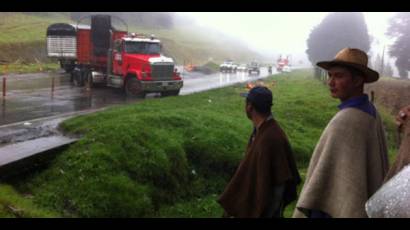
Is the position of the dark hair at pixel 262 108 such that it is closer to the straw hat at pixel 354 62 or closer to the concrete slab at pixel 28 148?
the straw hat at pixel 354 62

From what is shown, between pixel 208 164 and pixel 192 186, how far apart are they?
92cm

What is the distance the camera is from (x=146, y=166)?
820 centimetres

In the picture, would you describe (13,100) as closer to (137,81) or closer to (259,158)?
(137,81)

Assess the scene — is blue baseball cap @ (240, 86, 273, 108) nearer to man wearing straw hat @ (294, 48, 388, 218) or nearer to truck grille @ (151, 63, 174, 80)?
man wearing straw hat @ (294, 48, 388, 218)

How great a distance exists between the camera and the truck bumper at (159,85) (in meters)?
20.7

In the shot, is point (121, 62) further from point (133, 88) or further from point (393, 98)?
point (393, 98)

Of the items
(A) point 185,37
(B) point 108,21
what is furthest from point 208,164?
(A) point 185,37

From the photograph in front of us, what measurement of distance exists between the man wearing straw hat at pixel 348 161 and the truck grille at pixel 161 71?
1812cm

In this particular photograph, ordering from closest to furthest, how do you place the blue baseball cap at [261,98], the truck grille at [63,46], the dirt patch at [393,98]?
1. the blue baseball cap at [261,98]
2. the dirt patch at [393,98]
3. the truck grille at [63,46]

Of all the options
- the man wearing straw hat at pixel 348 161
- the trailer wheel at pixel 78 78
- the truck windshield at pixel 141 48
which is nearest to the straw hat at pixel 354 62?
the man wearing straw hat at pixel 348 161

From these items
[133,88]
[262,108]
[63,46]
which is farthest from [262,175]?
[63,46]

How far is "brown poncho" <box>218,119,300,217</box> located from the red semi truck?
17.2 metres
